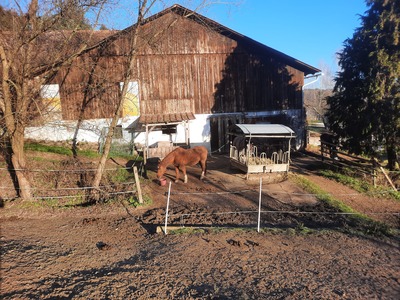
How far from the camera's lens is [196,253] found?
20.4ft

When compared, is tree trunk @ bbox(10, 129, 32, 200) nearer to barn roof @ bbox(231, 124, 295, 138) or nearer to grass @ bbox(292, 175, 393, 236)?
barn roof @ bbox(231, 124, 295, 138)

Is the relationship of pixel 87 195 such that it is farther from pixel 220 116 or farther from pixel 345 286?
pixel 220 116

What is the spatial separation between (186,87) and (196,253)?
538 inches

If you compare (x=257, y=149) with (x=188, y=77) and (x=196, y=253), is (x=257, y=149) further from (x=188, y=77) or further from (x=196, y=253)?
(x=196, y=253)

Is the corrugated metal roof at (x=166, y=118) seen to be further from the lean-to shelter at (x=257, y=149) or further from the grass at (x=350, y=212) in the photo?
the grass at (x=350, y=212)

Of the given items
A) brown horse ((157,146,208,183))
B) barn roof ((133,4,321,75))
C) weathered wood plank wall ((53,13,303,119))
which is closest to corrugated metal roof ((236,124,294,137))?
brown horse ((157,146,208,183))

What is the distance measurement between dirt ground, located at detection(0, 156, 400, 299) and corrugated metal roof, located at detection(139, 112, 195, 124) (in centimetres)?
657

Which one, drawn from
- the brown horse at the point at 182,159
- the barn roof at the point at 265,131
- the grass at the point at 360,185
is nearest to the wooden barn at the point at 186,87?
the brown horse at the point at 182,159

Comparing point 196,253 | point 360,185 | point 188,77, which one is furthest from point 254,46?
point 196,253

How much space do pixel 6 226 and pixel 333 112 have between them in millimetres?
15560

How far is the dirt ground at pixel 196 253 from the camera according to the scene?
4730 millimetres

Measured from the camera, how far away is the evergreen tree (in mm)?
13141

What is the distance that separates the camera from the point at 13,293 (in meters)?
4.39

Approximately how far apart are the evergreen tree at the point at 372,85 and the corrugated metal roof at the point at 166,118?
8.26 metres
